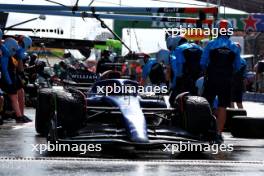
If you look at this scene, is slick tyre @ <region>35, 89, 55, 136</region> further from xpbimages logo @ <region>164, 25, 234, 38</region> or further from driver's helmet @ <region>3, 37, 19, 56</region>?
driver's helmet @ <region>3, 37, 19, 56</region>

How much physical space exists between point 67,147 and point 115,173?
1.74 m

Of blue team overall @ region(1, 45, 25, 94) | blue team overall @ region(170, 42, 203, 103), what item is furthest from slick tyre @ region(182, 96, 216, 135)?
blue team overall @ region(1, 45, 25, 94)

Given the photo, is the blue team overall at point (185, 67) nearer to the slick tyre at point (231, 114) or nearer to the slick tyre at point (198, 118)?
the slick tyre at point (231, 114)

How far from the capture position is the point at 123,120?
8992 millimetres

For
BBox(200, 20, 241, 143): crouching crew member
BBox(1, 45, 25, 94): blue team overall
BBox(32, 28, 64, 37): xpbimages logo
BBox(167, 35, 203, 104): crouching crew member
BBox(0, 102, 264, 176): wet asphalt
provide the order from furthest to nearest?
BBox(32, 28, 64, 37): xpbimages logo < BBox(1, 45, 25, 94): blue team overall < BBox(167, 35, 203, 104): crouching crew member < BBox(200, 20, 241, 143): crouching crew member < BBox(0, 102, 264, 176): wet asphalt

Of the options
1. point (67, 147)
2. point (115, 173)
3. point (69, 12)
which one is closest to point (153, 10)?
point (69, 12)

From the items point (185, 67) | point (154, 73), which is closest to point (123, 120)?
point (185, 67)

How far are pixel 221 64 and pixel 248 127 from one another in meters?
1.03

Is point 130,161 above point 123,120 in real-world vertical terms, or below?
below

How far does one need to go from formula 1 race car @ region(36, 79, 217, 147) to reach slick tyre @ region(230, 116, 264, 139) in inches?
60.8

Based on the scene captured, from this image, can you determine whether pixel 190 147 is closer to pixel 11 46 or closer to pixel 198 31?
pixel 11 46

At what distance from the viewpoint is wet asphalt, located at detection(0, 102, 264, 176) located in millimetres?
7363

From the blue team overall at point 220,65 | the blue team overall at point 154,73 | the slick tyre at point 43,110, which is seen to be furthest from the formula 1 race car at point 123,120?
the blue team overall at point 154,73

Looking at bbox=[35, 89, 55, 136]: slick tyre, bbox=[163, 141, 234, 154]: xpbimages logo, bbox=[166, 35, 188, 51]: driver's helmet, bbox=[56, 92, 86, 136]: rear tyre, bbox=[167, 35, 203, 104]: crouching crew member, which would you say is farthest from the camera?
bbox=[166, 35, 188, 51]: driver's helmet
